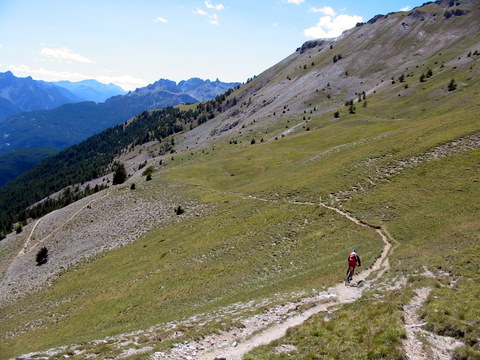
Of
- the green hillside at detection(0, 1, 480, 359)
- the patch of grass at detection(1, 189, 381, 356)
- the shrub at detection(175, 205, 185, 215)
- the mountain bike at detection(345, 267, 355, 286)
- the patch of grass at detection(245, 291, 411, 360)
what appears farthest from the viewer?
the shrub at detection(175, 205, 185, 215)

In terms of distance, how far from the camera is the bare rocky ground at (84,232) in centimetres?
6175

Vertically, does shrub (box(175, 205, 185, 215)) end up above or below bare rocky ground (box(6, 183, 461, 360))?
above

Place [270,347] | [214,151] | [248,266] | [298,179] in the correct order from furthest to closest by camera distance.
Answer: [214,151] < [298,179] < [248,266] < [270,347]

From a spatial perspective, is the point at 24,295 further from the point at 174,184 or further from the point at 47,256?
the point at 174,184

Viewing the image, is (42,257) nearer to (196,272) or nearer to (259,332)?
(196,272)

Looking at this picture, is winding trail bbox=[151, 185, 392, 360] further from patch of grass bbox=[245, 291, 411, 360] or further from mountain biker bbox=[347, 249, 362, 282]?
patch of grass bbox=[245, 291, 411, 360]

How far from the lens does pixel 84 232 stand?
74.7 meters

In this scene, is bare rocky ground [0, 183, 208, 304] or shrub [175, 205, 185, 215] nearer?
bare rocky ground [0, 183, 208, 304]

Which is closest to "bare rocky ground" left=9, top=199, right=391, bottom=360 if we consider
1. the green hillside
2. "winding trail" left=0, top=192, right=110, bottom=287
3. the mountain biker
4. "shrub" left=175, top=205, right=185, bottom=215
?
the green hillside

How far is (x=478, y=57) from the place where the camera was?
123375 millimetres

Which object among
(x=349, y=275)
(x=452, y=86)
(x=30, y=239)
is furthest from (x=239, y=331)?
(x=452, y=86)

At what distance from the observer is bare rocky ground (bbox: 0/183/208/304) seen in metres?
61.8

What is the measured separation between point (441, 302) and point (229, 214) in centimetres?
3931

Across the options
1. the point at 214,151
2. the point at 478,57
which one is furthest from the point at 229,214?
the point at 478,57
